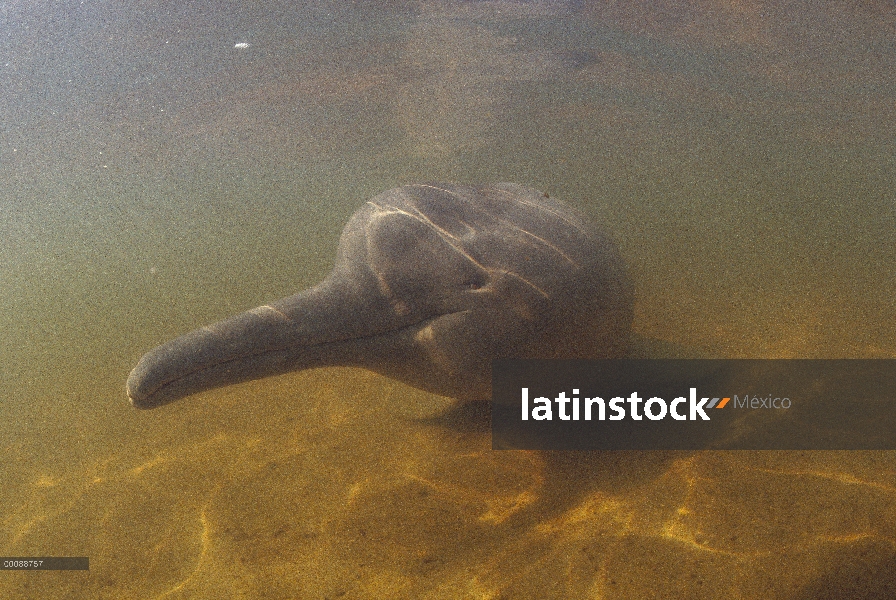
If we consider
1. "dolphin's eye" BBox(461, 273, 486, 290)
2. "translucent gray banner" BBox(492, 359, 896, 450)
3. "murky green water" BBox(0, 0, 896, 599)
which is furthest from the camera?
"translucent gray banner" BBox(492, 359, 896, 450)

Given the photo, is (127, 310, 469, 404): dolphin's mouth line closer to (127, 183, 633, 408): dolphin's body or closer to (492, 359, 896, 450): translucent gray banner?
(127, 183, 633, 408): dolphin's body

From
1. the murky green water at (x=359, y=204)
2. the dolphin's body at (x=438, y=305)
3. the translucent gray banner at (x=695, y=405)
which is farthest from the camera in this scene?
the translucent gray banner at (x=695, y=405)

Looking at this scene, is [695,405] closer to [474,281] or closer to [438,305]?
[474,281]

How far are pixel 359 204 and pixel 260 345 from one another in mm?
3578

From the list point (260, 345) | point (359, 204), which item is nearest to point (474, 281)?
point (260, 345)

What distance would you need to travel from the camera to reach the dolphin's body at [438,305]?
114 inches

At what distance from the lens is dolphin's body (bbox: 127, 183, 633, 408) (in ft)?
9.48

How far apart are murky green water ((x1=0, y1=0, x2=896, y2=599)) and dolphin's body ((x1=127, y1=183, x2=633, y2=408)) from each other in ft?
1.92

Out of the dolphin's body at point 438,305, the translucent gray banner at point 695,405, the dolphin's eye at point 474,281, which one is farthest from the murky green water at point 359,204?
the dolphin's eye at point 474,281

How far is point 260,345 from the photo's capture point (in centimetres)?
280

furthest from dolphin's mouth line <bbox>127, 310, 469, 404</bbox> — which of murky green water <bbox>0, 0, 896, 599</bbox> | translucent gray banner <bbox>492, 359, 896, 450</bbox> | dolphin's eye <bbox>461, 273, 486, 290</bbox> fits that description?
murky green water <bbox>0, 0, 896, 599</bbox>

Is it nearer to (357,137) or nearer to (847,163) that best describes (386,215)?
(357,137)

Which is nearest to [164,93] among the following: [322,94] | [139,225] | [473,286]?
[322,94]

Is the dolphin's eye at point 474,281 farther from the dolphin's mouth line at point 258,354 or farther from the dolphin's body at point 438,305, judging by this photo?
the dolphin's mouth line at point 258,354
